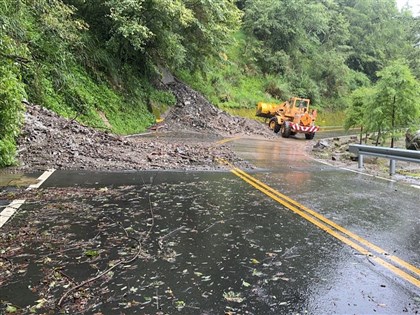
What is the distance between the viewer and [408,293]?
4.02m

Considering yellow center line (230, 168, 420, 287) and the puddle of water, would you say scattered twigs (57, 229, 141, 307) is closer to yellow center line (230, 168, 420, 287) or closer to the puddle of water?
the puddle of water

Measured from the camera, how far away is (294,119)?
29.8m

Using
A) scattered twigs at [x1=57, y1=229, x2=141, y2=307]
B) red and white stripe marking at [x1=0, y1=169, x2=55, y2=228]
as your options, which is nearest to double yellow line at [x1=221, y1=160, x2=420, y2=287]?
scattered twigs at [x1=57, y1=229, x2=141, y2=307]

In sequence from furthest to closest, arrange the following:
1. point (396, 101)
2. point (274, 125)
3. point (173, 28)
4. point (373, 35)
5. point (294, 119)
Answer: point (373, 35)
point (274, 125)
point (294, 119)
point (173, 28)
point (396, 101)

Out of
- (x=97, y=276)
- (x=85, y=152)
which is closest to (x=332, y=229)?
(x=97, y=276)

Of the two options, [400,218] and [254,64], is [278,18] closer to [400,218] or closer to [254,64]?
[254,64]

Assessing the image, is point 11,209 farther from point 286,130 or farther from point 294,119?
point 294,119

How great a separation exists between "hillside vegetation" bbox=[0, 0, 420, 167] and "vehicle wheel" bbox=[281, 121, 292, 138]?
432 cm

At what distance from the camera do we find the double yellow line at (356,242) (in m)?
4.53

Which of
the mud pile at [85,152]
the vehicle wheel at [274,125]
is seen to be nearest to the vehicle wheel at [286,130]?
the vehicle wheel at [274,125]

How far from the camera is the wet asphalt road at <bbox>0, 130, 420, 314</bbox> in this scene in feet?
12.5

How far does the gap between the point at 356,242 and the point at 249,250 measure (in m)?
1.57

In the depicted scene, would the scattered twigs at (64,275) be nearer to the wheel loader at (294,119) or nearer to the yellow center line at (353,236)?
the yellow center line at (353,236)

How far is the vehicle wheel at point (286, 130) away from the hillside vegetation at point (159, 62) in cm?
432
